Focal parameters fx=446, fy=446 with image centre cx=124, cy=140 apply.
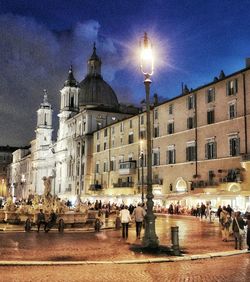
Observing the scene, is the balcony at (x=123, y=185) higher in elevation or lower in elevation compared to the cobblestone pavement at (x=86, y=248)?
higher

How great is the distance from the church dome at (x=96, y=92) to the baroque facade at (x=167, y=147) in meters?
0.29

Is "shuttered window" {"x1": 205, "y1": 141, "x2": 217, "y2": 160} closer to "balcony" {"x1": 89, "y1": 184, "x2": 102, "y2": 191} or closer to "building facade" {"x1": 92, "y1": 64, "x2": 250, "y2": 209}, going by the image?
"building facade" {"x1": 92, "y1": 64, "x2": 250, "y2": 209}

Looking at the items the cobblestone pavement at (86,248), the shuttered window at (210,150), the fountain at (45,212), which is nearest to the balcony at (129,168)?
the shuttered window at (210,150)

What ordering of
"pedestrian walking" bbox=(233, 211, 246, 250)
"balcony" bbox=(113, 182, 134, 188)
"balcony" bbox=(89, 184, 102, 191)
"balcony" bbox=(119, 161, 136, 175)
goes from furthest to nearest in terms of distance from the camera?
1. "balcony" bbox=(89, 184, 102, 191)
2. "balcony" bbox=(113, 182, 134, 188)
3. "balcony" bbox=(119, 161, 136, 175)
4. "pedestrian walking" bbox=(233, 211, 246, 250)

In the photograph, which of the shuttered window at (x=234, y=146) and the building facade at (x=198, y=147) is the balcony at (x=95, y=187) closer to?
the building facade at (x=198, y=147)

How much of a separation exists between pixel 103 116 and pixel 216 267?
76.4 metres

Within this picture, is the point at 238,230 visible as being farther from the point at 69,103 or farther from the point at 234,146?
the point at 69,103

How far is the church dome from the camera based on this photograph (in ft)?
343

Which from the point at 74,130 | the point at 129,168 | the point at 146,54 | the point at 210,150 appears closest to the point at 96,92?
the point at 74,130

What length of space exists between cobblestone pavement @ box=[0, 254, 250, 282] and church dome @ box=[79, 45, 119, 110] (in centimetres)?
8869

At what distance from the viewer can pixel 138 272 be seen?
40.4ft

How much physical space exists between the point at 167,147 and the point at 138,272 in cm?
4574

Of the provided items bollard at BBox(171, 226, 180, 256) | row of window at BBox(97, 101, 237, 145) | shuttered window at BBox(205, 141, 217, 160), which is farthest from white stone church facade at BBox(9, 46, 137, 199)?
bollard at BBox(171, 226, 180, 256)

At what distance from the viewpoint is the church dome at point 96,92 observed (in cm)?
10462
